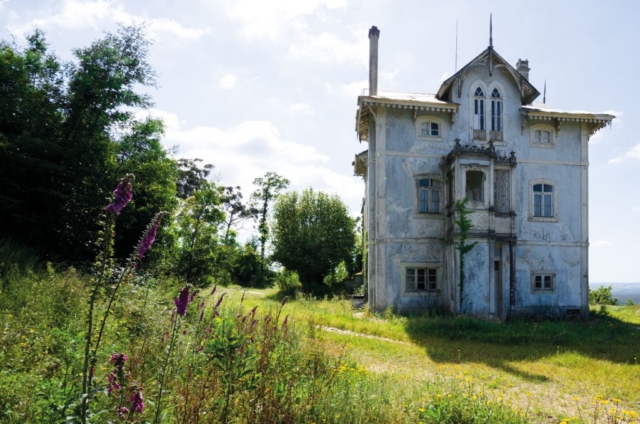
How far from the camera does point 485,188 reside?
17.8 m

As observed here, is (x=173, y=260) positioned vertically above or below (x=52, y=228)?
below

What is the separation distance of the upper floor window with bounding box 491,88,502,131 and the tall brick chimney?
5.54 meters

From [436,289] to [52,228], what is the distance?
15473 mm

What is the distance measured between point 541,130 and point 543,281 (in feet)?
23.6

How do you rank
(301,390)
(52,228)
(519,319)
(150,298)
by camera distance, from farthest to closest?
(519,319) < (52,228) < (150,298) < (301,390)

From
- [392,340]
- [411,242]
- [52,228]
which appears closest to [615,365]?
[392,340]

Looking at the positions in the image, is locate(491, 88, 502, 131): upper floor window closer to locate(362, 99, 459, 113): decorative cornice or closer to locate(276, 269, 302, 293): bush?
locate(362, 99, 459, 113): decorative cornice

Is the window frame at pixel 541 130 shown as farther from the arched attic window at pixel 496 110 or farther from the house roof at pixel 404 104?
the house roof at pixel 404 104

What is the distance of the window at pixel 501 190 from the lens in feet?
61.4

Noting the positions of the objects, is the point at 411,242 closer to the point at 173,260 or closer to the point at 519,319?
the point at 519,319

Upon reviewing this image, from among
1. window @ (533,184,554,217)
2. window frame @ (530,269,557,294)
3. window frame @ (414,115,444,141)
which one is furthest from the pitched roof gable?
window frame @ (530,269,557,294)

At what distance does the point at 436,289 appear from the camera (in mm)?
18812

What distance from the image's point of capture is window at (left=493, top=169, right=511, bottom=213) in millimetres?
18703

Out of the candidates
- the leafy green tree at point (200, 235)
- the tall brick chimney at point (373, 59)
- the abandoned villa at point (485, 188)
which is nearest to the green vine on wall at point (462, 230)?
the abandoned villa at point (485, 188)
